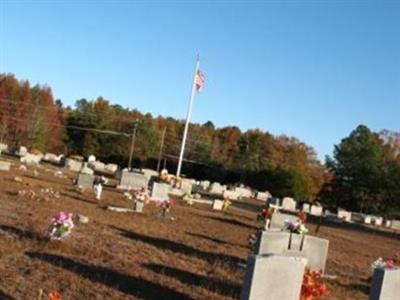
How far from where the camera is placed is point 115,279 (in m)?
10.8

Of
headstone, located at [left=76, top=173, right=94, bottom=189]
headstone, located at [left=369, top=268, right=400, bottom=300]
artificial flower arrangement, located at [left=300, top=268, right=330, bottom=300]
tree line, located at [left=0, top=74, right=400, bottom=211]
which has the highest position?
tree line, located at [left=0, top=74, right=400, bottom=211]

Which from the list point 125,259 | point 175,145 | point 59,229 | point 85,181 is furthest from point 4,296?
point 175,145

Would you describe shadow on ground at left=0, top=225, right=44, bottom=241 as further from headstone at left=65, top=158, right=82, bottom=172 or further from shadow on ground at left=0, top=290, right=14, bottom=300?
headstone at left=65, top=158, right=82, bottom=172

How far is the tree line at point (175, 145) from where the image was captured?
8212 cm

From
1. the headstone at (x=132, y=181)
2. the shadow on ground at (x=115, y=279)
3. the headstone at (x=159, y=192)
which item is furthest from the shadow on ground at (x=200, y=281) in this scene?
the headstone at (x=132, y=181)

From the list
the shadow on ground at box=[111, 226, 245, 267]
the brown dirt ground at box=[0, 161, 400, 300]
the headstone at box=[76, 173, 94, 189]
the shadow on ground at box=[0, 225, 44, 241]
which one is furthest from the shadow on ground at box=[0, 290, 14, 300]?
the headstone at box=[76, 173, 94, 189]

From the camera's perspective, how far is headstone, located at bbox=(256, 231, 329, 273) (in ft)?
47.1

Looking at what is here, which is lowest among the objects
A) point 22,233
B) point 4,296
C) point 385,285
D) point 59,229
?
point 4,296

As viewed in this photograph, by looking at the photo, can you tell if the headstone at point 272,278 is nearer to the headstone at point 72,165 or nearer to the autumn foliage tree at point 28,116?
the headstone at point 72,165

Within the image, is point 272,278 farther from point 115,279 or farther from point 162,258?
point 162,258

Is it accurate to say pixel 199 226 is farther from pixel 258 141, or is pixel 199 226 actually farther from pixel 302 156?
pixel 258 141

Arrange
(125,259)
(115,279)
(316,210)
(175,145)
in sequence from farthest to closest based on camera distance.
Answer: (175,145) < (316,210) < (125,259) < (115,279)

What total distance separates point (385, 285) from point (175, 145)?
9848cm

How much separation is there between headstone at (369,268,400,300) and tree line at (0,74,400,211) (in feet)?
212
